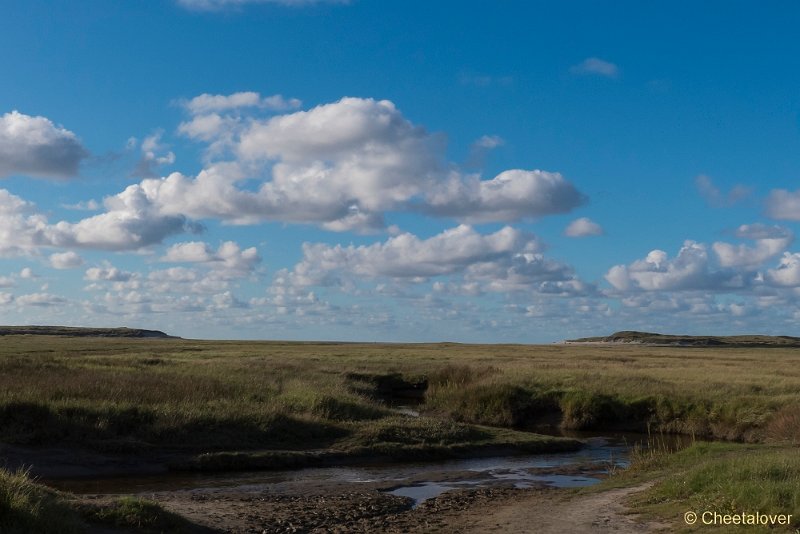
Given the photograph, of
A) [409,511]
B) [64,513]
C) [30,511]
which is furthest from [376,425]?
[30,511]

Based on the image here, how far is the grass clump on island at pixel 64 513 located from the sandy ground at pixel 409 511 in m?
1.30

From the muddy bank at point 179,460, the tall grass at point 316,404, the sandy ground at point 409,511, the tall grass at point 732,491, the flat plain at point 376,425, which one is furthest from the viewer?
the tall grass at point 316,404

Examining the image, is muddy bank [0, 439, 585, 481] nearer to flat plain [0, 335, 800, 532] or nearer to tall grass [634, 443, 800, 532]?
flat plain [0, 335, 800, 532]

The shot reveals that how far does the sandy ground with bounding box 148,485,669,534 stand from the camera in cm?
1346

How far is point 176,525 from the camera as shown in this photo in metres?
12.8

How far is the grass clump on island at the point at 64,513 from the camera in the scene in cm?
995

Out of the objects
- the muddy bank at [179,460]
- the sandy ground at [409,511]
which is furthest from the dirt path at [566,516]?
the muddy bank at [179,460]

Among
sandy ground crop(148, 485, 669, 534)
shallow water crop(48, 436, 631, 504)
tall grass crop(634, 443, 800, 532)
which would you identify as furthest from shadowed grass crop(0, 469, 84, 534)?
tall grass crop(634, 443, 800, 532)

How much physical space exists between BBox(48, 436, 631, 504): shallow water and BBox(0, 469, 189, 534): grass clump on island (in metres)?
5.79

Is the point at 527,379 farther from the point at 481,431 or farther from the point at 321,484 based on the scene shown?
the point at 321,484

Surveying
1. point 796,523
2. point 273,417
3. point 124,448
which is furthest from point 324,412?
point 796,523

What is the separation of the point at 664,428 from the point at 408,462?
43.5ft

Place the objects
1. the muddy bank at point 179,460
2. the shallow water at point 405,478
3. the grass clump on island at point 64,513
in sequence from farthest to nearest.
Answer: the muddy bank at point 179,460 < the shallow water at point 405,478 < the grass clump on island at point 64,513

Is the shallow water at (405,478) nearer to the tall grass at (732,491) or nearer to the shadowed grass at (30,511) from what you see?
the tall grass at (732,491)
